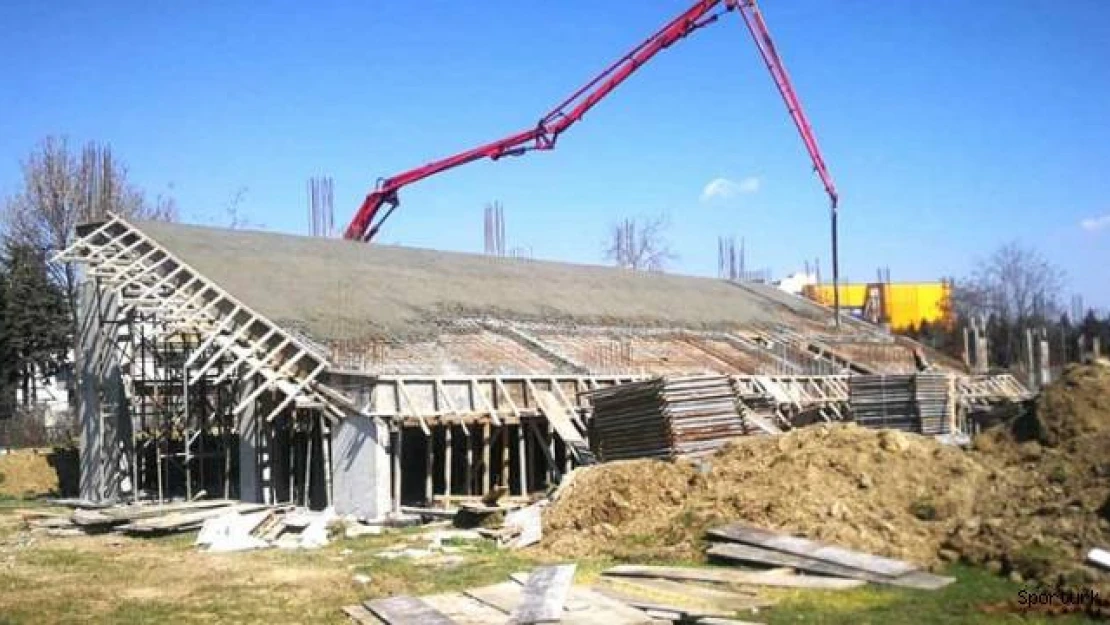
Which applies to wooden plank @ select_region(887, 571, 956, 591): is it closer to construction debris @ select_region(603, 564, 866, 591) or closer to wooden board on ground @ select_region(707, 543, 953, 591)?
wooden board on ground @ select_region(707, 543, 953, 591)

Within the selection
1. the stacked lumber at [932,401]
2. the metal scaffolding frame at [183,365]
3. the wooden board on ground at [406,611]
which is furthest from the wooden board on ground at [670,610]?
the stacked lumber at [932,401]

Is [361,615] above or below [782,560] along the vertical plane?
below

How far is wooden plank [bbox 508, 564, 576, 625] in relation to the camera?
11.2 meters

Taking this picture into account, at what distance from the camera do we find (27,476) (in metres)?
30.1

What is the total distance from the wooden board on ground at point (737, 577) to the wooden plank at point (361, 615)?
11.4ft

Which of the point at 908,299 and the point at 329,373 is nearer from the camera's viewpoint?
the point at 329,373

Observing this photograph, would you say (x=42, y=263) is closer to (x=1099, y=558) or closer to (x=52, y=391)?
(x=52, y=391)

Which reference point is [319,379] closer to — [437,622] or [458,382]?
[458,382]

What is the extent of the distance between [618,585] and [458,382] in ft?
31.9

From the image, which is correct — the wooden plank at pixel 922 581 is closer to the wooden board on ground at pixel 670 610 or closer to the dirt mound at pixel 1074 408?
the wooden board on ground at pixel 670 610

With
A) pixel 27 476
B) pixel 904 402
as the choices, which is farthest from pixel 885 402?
pixel 27 476

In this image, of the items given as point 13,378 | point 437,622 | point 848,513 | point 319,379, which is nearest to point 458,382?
point 319,379

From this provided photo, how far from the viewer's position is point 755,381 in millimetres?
29344

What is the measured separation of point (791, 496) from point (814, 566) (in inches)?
99.9
